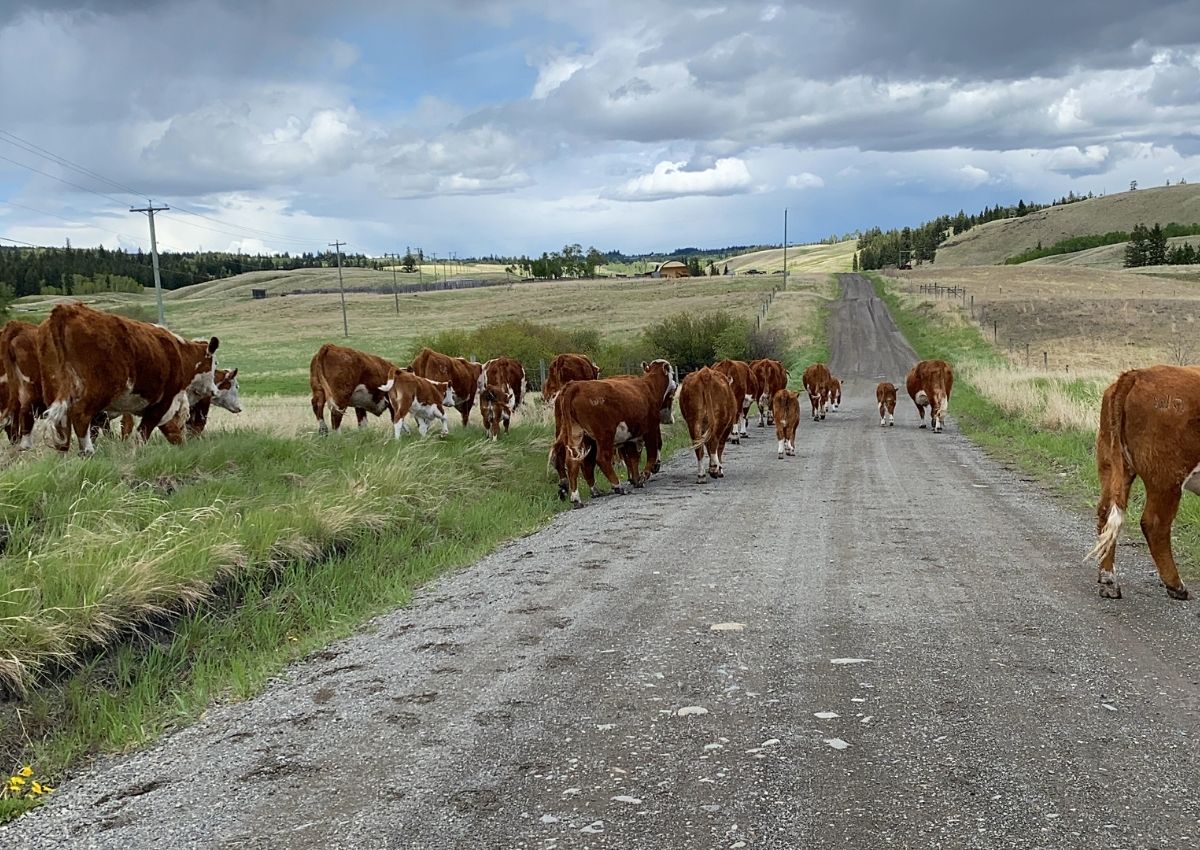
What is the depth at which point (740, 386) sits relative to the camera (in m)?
22.2

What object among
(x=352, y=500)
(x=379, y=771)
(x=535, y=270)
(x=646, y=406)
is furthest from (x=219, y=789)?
(x=535, y=270)

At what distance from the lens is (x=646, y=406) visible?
48.4ft

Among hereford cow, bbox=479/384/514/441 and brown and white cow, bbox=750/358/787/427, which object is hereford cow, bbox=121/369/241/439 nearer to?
hereford cow, bbox=479/384/514/441

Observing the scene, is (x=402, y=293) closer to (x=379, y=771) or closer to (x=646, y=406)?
(x=646, y=406)

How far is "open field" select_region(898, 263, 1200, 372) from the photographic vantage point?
4753 cm

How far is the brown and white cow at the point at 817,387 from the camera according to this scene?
89.9 feet

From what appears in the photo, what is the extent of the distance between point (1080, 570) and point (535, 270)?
547 feet

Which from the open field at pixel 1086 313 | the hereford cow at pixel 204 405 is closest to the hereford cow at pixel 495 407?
the hereford cow at pixel 204 405

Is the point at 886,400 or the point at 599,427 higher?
the point at 599,427

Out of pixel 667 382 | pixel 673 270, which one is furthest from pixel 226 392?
pixel 673 270

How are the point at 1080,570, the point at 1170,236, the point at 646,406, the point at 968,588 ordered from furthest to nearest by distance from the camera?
the point at 1170,236, the point at 646,406, the point at 1080,570, the point at 968,588

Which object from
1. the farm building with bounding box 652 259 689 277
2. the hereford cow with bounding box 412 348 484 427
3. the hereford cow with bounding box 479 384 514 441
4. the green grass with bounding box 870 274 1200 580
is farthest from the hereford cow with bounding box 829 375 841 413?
the farm building with bounding box 652 259 689 277

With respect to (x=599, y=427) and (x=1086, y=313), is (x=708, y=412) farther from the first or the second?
(x=1086, y=313)

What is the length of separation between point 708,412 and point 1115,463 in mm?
8080
